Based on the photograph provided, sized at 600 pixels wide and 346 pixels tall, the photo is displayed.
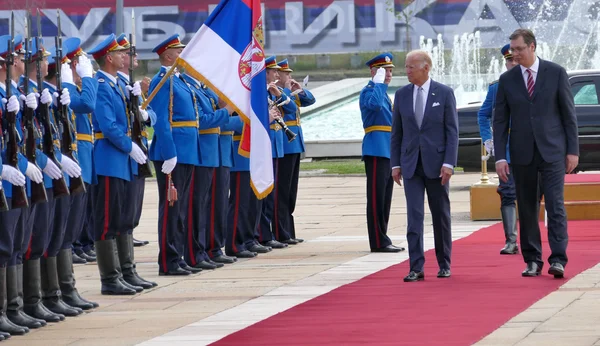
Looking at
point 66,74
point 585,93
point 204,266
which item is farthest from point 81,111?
point 585,93

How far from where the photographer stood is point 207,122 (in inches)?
471

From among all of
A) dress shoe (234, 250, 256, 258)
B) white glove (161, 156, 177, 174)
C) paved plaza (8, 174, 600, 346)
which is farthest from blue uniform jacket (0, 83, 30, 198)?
Answer: dress shoe (234, 250, 256, 258)

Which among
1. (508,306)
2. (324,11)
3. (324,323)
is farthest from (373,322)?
(324,11)

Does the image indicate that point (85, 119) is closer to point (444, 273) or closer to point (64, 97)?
point (64, 97)

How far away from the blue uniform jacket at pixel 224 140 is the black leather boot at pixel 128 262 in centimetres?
174

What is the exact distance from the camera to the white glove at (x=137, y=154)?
34.9 feet

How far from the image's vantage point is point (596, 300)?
8.92 m

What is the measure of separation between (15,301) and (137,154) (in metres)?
2.03

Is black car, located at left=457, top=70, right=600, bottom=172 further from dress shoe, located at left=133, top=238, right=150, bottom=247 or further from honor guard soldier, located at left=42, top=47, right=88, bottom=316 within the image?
honor guard soldier, located at left=42, top=47, right=88, bottom=316

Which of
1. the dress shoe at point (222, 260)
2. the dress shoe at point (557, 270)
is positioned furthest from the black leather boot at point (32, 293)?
the dress shoe at point (557, 270)

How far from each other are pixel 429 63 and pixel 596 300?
2.66 metres

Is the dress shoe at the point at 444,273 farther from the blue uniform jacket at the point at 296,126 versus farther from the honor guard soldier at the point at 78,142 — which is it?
the blue uniform jacket at the point at 296,126

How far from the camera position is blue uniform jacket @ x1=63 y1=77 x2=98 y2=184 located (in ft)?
32.7

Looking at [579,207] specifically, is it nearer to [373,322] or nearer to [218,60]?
[218,60]
